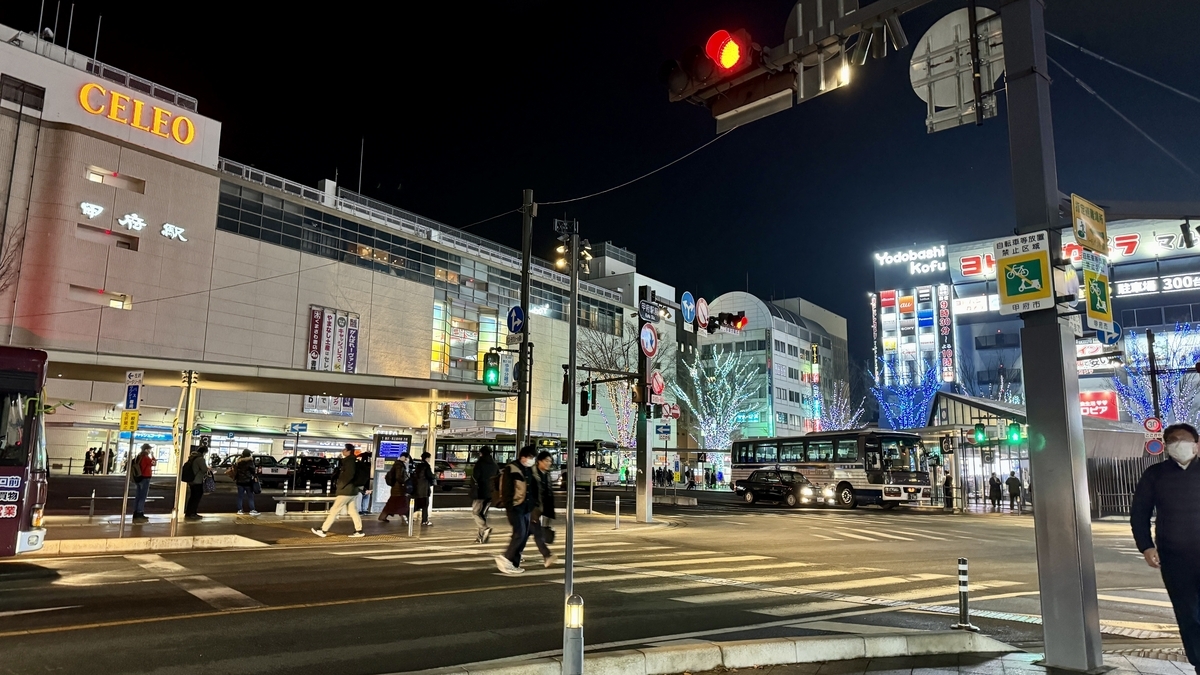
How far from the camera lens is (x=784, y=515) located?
28.4m

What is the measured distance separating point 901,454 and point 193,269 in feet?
146

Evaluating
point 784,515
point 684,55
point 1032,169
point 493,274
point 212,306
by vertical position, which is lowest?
point 784,515

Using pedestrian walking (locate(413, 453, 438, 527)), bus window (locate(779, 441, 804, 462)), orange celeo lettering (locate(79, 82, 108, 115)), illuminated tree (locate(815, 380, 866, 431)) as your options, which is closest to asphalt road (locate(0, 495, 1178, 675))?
pedestrian walking (locate(413, 453, 438, 527))

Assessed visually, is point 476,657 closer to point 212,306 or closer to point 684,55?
point 684,55

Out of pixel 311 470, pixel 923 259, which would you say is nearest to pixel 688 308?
pixel 311 470

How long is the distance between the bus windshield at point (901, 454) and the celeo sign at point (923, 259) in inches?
2291

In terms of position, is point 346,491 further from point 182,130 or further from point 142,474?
point 182,130

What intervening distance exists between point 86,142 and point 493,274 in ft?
108

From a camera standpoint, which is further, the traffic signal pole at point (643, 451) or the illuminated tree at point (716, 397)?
the illuminated tree at point (716, 397)

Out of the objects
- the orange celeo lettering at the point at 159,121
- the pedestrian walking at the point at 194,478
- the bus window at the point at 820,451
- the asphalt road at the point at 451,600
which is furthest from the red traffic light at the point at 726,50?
the orange celeo lettering at the point at 159,121

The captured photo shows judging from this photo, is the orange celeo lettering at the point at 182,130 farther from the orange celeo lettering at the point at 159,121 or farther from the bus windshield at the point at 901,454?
the bus windshield at the point at 901,454

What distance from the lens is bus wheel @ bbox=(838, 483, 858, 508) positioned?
35406mm

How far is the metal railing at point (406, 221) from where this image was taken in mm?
54500

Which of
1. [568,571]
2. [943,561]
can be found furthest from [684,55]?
[943,561]
